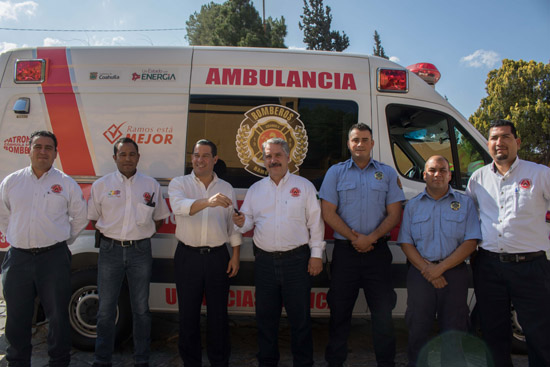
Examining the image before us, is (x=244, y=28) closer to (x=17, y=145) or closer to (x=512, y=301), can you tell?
(x=17, y=145)

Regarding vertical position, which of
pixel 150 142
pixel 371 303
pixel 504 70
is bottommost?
pixel 371 303

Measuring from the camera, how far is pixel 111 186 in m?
2.93

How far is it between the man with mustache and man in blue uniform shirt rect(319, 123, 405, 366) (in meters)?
0.64

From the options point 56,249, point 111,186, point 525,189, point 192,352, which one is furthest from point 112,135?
point 525,189

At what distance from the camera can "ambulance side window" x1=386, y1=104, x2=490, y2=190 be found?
133 inches

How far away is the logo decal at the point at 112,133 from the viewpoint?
334cm

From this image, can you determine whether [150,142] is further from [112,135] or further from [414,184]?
[414,184]

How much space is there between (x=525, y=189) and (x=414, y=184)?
889 millimetres

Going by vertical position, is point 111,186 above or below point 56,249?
above

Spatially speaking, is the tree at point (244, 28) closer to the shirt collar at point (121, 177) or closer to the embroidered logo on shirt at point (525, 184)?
the shirt collar at point (121, 177)

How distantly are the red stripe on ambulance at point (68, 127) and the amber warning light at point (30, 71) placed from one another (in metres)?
0.10

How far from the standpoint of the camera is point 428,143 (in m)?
3.47

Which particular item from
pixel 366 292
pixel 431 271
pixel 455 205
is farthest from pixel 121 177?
pixel 455 205

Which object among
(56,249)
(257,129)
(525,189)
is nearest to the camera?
(525,189)
